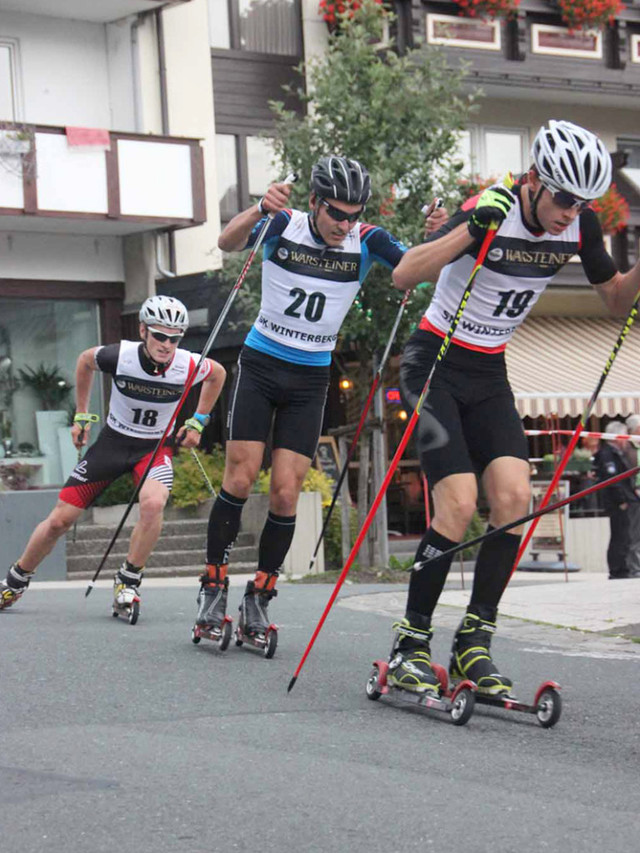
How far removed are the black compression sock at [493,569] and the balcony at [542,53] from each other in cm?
1988

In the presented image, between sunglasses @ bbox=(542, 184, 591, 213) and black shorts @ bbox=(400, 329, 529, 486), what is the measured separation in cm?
73

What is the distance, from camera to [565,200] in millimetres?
6031

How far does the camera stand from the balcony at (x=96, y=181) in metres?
21.4

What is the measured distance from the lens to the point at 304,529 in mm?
19531

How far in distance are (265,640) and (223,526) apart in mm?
615

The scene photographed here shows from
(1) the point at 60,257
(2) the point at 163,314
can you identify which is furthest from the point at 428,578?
(1) the point at 60,257

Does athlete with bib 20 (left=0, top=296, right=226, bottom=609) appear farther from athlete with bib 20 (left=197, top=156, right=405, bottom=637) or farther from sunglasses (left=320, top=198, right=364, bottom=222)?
sunglasses (left=320, top=198, right=364, bottom=222)

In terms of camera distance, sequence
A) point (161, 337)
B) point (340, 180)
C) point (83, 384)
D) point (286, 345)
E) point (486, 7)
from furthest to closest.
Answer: point (486, 7)
point (83, 384)
point (161, 337)
point (286, 345)
point (340, 180)

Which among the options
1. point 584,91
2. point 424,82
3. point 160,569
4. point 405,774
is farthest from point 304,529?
point 405,774

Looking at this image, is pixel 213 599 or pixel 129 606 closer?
pixel 213 599

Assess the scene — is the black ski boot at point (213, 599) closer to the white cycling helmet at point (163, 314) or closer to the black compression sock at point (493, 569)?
the black compression sock at point (493, 569)

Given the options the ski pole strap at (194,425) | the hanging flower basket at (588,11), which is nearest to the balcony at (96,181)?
the hanging flower basket at (588,11)

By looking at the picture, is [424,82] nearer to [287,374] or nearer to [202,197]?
[202,197]

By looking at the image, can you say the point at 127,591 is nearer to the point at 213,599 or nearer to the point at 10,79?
the point at 213,599
